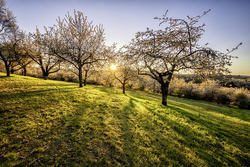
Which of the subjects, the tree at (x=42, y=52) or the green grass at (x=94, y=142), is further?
the tree at (x=42, y=52)

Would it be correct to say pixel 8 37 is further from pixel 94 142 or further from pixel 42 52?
pixel 94 142

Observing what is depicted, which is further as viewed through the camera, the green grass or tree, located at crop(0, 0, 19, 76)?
tree, located at crop(0, 0, 19, 76)

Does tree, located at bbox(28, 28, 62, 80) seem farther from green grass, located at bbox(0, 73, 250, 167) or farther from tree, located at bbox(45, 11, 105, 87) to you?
green grass, located at bbox(0, 73, 250, 167)

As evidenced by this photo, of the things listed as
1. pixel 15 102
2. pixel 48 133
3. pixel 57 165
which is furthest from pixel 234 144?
pixel 15 102

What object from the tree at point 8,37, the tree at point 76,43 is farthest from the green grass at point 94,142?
the tree at point 8,37

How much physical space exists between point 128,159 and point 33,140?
15.1ft

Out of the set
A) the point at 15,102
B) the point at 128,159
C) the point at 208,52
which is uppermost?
the point at 208,52

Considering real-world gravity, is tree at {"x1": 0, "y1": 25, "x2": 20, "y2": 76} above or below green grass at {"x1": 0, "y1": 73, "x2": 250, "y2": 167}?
above

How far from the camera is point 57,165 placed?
3.23 metres

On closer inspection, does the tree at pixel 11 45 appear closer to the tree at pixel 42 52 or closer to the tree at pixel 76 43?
the tree at pixel 42 52

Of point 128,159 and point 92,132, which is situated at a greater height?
Result: point 92,132

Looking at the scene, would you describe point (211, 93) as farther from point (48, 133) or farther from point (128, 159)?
point (48, 133)

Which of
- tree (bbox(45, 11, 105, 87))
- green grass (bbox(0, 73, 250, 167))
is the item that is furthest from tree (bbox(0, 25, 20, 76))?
green grass (bbox(0, 73, 250, 167))

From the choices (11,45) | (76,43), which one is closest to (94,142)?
(76,43)
